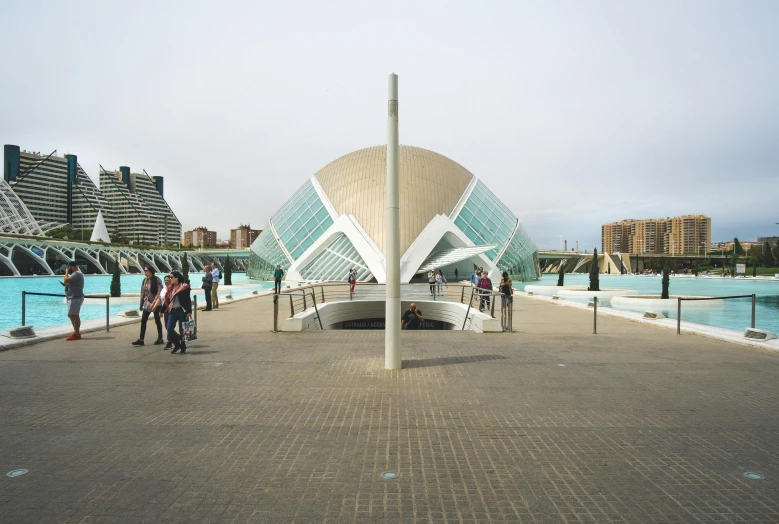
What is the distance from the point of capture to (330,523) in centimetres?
314

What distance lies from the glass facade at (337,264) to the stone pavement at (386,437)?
913 inches

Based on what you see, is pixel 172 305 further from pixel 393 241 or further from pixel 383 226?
pixel 383 226

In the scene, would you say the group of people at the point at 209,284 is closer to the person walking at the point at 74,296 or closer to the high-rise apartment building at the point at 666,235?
the person walking at the point at 74,296

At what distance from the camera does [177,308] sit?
9.01m

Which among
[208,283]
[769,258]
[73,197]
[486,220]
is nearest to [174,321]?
[208,283]

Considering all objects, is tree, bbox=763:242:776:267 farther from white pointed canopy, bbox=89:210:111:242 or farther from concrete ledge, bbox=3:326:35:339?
white pointed canopy, bbox=89:210:111:242

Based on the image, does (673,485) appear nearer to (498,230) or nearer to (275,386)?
(275,386)

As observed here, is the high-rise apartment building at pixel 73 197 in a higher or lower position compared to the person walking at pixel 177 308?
higher

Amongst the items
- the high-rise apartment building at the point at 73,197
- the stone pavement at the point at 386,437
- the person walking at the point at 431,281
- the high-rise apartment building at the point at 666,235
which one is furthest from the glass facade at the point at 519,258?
the high-rise apartment building at the point at 666,235

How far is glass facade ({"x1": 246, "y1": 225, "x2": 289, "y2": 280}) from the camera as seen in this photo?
3766 cm

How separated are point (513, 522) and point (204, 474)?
7.20 ft

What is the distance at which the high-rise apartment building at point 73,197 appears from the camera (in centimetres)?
12925

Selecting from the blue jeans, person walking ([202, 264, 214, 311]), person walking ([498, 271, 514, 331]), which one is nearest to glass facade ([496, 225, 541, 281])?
person walking ([498, 271, 514, 331])

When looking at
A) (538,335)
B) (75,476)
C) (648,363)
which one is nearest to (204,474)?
(75,476)
